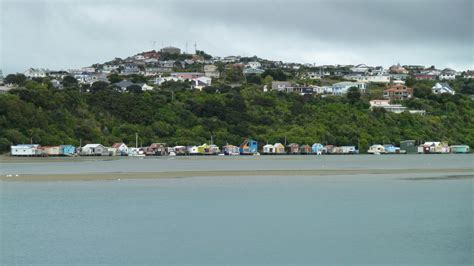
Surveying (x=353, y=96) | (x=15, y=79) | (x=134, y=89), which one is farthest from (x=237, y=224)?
(x=15, y=79)

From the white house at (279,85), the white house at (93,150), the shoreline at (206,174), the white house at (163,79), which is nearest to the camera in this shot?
the shoreline at (206,174)

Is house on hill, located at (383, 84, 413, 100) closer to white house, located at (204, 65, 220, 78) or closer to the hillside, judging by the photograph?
the hillside

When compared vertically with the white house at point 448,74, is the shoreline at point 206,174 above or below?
below

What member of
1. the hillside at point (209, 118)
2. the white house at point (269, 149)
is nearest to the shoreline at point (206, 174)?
the hillside at point (209, 118)

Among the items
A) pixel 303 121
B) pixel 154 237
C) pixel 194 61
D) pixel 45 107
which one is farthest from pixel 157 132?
pixel 194 61

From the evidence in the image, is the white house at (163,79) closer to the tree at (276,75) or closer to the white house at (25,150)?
the tree at (276,75)

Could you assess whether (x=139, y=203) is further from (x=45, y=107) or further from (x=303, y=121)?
(x=303, y=121)

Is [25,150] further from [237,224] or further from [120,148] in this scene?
[237,224]

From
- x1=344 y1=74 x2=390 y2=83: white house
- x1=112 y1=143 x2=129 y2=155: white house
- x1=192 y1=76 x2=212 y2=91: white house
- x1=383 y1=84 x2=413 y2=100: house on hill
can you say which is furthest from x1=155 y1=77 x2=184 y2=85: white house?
x1=112 y1=143 x2=129 y2=155: white house
